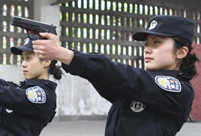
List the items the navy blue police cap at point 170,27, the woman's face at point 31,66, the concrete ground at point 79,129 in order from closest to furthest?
the navy blue police cap at point 170,27, the woman's face at point 31,66, the concrete ground at point 79,129

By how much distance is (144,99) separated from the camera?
204 cm

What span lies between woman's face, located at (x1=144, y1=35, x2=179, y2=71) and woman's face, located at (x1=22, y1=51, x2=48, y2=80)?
1317mm

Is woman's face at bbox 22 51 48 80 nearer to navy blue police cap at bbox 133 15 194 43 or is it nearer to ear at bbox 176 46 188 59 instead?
navy blue police cap at bbox 133 15 194 43

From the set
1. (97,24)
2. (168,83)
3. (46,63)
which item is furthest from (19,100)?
(97,24)

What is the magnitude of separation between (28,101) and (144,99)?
1.34 metres

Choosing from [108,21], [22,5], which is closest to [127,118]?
[22,5]

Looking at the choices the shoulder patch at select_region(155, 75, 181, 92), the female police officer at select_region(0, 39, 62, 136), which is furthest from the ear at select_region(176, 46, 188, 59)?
the female police officer at select_region(0, 39, 62, 136)

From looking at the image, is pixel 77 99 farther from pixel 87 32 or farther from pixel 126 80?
pixel 126 80

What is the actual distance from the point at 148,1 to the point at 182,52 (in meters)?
9.22

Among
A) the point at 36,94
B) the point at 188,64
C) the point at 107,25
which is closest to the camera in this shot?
the point at 188,64

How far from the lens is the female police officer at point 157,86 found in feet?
6.52

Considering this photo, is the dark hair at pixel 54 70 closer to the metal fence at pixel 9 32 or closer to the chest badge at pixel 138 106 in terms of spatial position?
the chest badge at pixel 138 106

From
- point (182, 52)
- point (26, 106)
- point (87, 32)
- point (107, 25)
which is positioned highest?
point (182, 52)

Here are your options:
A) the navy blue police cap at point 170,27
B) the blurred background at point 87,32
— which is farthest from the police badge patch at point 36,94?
the blurred background at point 87,32
